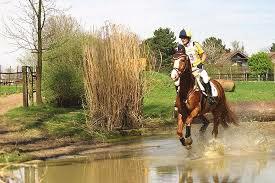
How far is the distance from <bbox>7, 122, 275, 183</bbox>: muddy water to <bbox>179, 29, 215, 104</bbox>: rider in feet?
4.81

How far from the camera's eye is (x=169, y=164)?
11.1 meters

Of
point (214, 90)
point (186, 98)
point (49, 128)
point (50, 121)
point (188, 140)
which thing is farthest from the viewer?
point (50, 121)

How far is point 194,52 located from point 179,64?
4.74 feet

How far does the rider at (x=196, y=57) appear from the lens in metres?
12.9

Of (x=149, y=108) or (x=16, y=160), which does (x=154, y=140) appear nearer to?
(x=16, y=160)

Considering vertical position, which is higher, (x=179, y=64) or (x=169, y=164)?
(x=179, y=64)

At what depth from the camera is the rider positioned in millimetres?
12867

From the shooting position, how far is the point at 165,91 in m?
36.9

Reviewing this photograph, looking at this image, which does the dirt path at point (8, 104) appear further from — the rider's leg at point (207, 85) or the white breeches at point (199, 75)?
the white breeches at point (199, 75)

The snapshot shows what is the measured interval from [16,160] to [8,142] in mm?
3363

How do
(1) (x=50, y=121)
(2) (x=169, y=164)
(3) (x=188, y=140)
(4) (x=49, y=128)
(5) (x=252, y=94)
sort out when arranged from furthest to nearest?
(5) (x=252, y=94) → (1) (x=50, y=121) → (4) (x=49, y=128) → (3) (x=188, y=140) → (2) (x=169, y=164)

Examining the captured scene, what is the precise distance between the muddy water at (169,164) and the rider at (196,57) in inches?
57.7

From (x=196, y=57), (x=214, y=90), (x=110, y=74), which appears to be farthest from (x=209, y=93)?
(x=110, y=74)

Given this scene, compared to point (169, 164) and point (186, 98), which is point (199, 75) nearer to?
point (186, 98)
